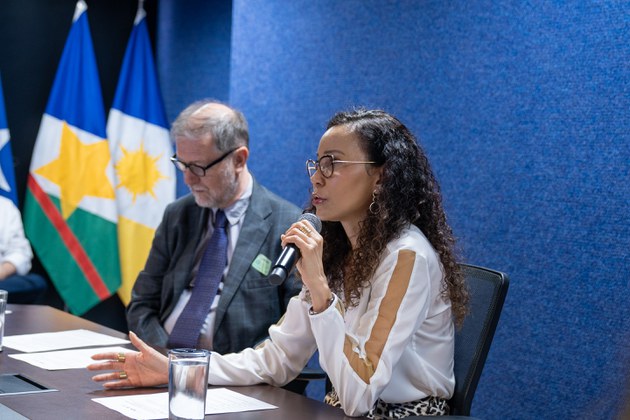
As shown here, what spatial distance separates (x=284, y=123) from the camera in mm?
3535

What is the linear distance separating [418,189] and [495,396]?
1.05 meters

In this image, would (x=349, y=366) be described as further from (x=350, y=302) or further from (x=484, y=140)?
(x=484, y=140)

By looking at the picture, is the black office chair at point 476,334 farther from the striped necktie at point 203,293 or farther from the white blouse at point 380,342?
the striped necktie at point 203,293

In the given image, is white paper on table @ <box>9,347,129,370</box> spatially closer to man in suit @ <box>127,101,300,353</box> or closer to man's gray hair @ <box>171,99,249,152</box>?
man in suit @ <box>127,101,300,353</box>

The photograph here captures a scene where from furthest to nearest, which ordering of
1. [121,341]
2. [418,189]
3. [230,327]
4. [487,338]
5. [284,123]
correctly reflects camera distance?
1. [284,123]
2. [230,327]
3. [121,341]
4. [418,189]
5. [487,338]

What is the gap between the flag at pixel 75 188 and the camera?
14.1 feet

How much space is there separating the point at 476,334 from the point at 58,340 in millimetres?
1140

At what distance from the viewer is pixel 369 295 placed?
69.1 inches

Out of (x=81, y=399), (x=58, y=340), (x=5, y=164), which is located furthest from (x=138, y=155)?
(x=81, y=399)

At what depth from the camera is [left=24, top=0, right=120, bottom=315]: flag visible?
14.1ft

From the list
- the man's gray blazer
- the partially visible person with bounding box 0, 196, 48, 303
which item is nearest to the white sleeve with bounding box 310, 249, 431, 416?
the man's gray blazer

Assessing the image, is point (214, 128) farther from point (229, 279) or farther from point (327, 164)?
point (327, 164)

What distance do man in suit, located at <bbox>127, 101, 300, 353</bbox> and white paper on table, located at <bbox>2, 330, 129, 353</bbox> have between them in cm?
36

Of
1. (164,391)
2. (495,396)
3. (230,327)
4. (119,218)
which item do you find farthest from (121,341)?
(119,218)
